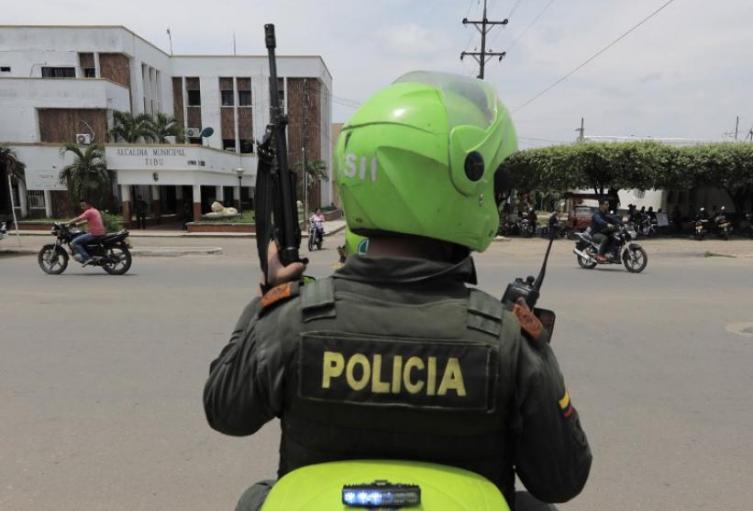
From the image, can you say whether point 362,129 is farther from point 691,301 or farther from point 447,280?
point 691,301

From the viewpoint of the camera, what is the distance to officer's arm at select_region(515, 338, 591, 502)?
1.06 m

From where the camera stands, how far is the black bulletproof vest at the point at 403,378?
1031 millimetres

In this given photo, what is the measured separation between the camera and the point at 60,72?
31.9 metres

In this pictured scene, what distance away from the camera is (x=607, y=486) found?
2.78 metres

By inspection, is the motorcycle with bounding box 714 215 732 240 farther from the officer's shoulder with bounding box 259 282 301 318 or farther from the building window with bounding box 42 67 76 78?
the building window with bounding box 42 67 76 78

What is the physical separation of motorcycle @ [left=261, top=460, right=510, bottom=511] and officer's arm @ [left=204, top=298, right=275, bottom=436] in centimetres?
19

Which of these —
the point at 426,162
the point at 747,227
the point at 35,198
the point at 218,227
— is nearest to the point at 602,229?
the point at 426,162

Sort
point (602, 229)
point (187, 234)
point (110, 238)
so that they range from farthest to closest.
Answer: point (187, 234), point (602, 229), point (110, 238)

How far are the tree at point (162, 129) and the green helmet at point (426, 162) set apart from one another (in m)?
31.1

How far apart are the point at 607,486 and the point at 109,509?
2437mm

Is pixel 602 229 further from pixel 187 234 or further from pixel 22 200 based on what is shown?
pixel 22 200

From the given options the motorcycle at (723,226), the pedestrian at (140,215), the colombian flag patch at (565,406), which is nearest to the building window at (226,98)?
the pedestrian at (140,215)

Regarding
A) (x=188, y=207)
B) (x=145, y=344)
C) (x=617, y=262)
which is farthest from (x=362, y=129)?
(x=188, y=207)

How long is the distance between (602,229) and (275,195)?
1092 cm
